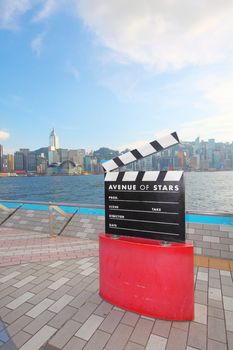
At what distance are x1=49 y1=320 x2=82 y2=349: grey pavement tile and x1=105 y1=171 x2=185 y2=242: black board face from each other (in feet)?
4.23

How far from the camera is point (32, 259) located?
497cm

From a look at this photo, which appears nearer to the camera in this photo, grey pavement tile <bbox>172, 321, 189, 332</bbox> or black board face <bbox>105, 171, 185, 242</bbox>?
grey pavement tile <bbox>172, 321, 189, 332</bbox>

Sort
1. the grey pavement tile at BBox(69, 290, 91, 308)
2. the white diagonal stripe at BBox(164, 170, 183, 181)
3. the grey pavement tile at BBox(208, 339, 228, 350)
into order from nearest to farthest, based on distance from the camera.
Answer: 1. the grey pavement tile at BBox(208, 339, 228, 350)
2. the white diagonal stripe at BBox(164, 170, 183, 181)
3. the grey pavement tile at BBox(69, 290, 91, 308)

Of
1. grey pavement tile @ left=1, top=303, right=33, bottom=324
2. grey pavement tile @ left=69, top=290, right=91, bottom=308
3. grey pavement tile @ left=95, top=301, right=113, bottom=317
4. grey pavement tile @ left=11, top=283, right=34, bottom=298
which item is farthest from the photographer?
grey pavement tile @ left=11, top=283, right=34, bottom=298

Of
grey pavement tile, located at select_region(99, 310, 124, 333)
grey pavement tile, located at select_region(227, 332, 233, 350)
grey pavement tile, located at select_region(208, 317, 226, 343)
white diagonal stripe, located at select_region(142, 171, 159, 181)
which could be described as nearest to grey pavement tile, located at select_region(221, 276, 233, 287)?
grey pavement tile, located at select_region(208, 317, 226, 343)

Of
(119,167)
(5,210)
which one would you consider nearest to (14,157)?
(5,210)

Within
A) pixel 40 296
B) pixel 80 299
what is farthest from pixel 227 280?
pixel 40 296

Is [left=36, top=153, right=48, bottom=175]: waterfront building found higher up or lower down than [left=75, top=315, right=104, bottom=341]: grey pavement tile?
higher up

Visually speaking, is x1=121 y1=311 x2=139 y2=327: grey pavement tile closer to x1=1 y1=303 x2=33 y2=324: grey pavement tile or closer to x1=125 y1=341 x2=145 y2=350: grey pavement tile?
x1=125 y1=341 x2=145 y2=350: grey pavement tile

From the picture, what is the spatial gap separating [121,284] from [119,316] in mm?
393

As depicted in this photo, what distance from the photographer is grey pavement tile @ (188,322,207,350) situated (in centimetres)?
242

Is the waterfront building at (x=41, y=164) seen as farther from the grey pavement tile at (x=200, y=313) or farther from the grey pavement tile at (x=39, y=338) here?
the grey pavement tile at (x=200, y=313)

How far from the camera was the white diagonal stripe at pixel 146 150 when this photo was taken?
3152 mm

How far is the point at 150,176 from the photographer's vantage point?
2992 mm
